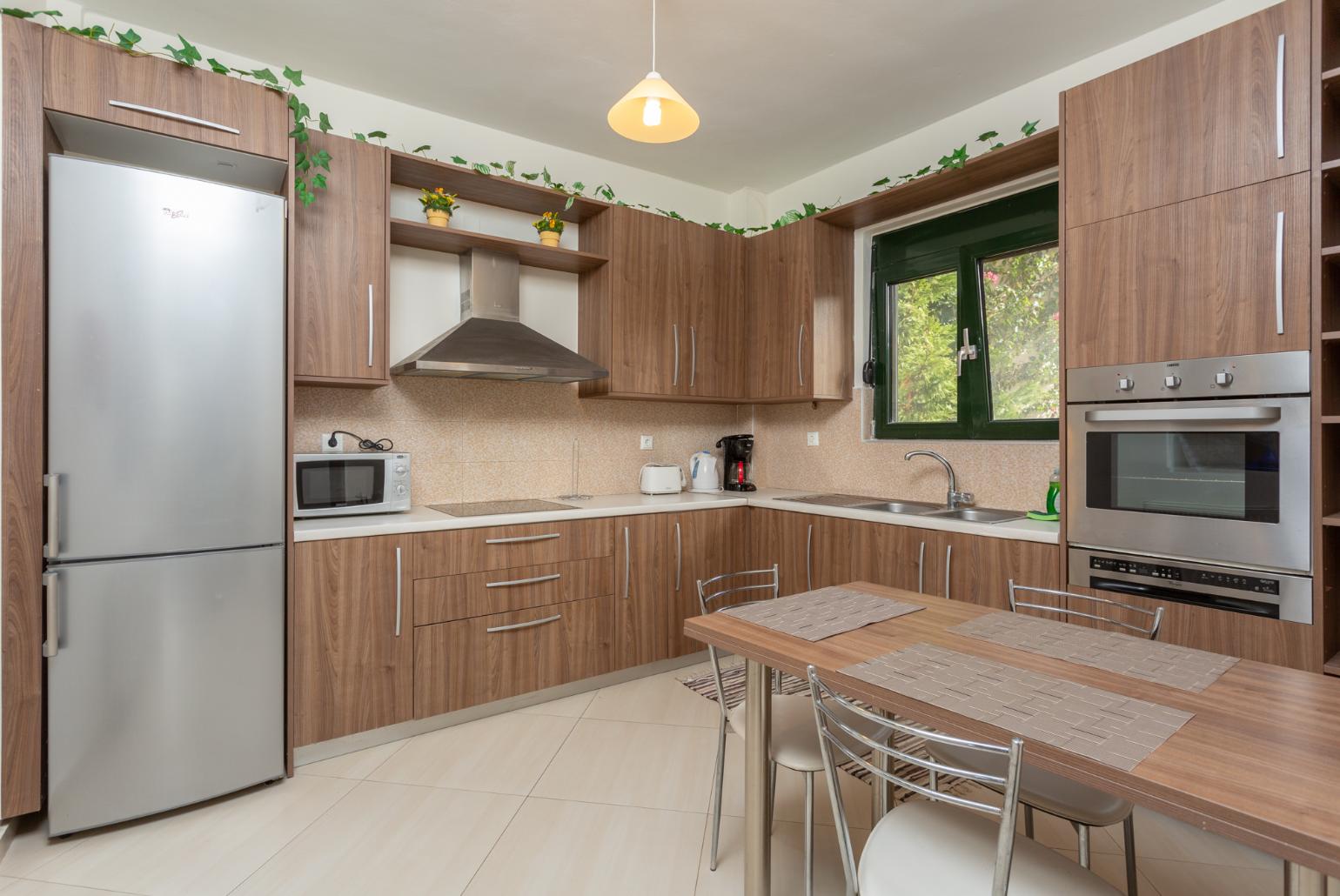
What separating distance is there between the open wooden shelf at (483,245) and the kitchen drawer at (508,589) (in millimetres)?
1505

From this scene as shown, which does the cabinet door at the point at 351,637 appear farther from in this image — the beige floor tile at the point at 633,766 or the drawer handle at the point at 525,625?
the beige floor tile at the point at 633,766

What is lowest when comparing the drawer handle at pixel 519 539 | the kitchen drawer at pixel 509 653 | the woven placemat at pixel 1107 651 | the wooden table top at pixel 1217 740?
→ the kitchen drawer at pixel 509 653

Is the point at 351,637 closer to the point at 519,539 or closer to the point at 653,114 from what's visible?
the point at 519,539

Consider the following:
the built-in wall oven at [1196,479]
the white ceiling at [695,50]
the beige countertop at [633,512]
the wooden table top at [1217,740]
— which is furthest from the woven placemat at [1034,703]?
the white ceiling at [695,50]

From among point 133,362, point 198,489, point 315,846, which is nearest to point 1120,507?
point 315,846

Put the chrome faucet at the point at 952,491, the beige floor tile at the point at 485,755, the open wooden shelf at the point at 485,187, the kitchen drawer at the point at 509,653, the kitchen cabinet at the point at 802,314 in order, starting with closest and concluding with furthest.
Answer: the beige floor tile at the point at 485,755, the kitchen drawer at the point at 509,653, the open wooden shelf at the point at 485,187, the chrome faucet at the point at 952,491, the kitchen cabinet at the point at 802,314

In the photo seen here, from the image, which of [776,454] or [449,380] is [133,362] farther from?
[776,454]

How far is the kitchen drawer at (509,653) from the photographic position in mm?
2600

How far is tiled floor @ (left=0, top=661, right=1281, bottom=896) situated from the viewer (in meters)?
1.75

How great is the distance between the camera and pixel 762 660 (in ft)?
4.59

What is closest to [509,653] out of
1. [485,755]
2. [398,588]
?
[485,755]

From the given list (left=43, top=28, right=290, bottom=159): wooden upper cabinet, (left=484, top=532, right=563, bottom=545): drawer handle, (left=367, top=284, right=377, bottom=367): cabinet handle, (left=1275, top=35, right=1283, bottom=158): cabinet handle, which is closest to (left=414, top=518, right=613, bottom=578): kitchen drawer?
(left=484, top=532, right=563, bottom=545): drawer handle

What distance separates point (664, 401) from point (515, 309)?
1078 millimetres

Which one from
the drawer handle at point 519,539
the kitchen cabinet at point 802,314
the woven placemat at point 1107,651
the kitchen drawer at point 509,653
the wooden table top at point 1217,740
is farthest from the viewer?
the kitchen cabinet at point 802,314
